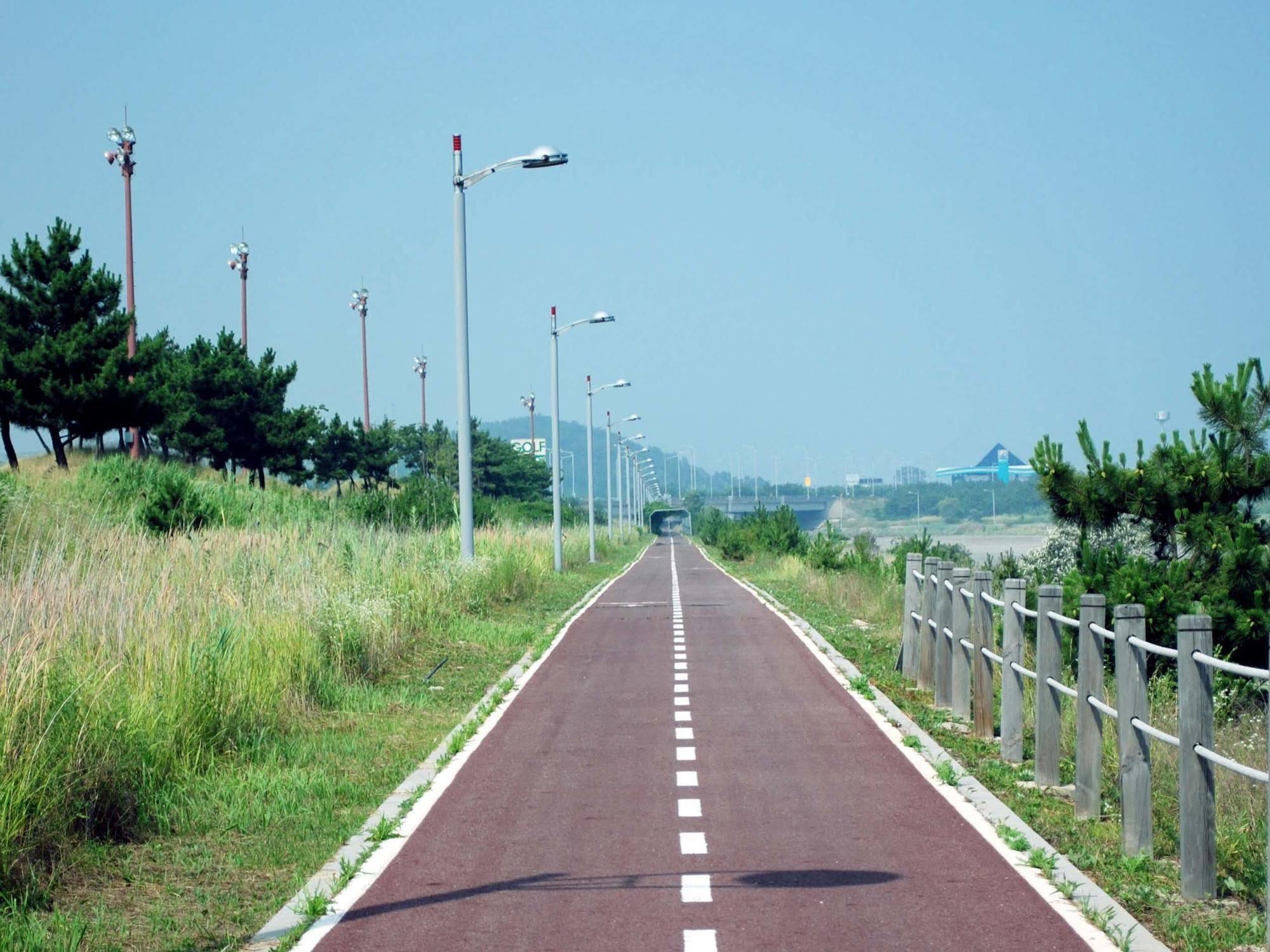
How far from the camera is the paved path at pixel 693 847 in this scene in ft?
22.7

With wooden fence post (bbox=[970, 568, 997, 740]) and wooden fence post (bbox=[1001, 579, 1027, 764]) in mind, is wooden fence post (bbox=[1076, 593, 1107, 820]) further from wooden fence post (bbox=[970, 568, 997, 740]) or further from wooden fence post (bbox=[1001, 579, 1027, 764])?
wooden fence post (bbox=[970, 568, 997, 740])

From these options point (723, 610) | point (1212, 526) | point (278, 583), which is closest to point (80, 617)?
point (278, 583)

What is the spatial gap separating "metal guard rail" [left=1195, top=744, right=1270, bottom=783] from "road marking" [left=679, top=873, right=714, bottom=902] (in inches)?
104

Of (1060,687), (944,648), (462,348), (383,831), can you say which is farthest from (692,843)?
(462,348)

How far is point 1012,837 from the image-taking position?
8.85 meters

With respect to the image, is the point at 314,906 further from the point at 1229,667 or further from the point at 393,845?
the point at 1229,667

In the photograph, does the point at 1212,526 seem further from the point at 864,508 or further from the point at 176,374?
the point at 864,508

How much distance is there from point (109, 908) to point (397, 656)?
11.6 m

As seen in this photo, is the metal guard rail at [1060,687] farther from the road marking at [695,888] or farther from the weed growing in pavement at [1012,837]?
the road marking at [695,888]

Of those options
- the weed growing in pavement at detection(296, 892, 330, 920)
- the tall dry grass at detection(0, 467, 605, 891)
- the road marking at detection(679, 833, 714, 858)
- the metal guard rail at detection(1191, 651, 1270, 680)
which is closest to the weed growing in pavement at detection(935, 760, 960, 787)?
the road marking at detection(679, 833, 714, 858)

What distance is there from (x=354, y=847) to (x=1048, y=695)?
5060 millimetres

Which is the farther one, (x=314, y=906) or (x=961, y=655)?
(x=961, y=655)

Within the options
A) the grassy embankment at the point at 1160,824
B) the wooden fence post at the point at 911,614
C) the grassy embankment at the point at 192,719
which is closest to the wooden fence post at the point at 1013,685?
the grassy embankment at the point at 1160,824

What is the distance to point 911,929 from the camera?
22.7 ft
